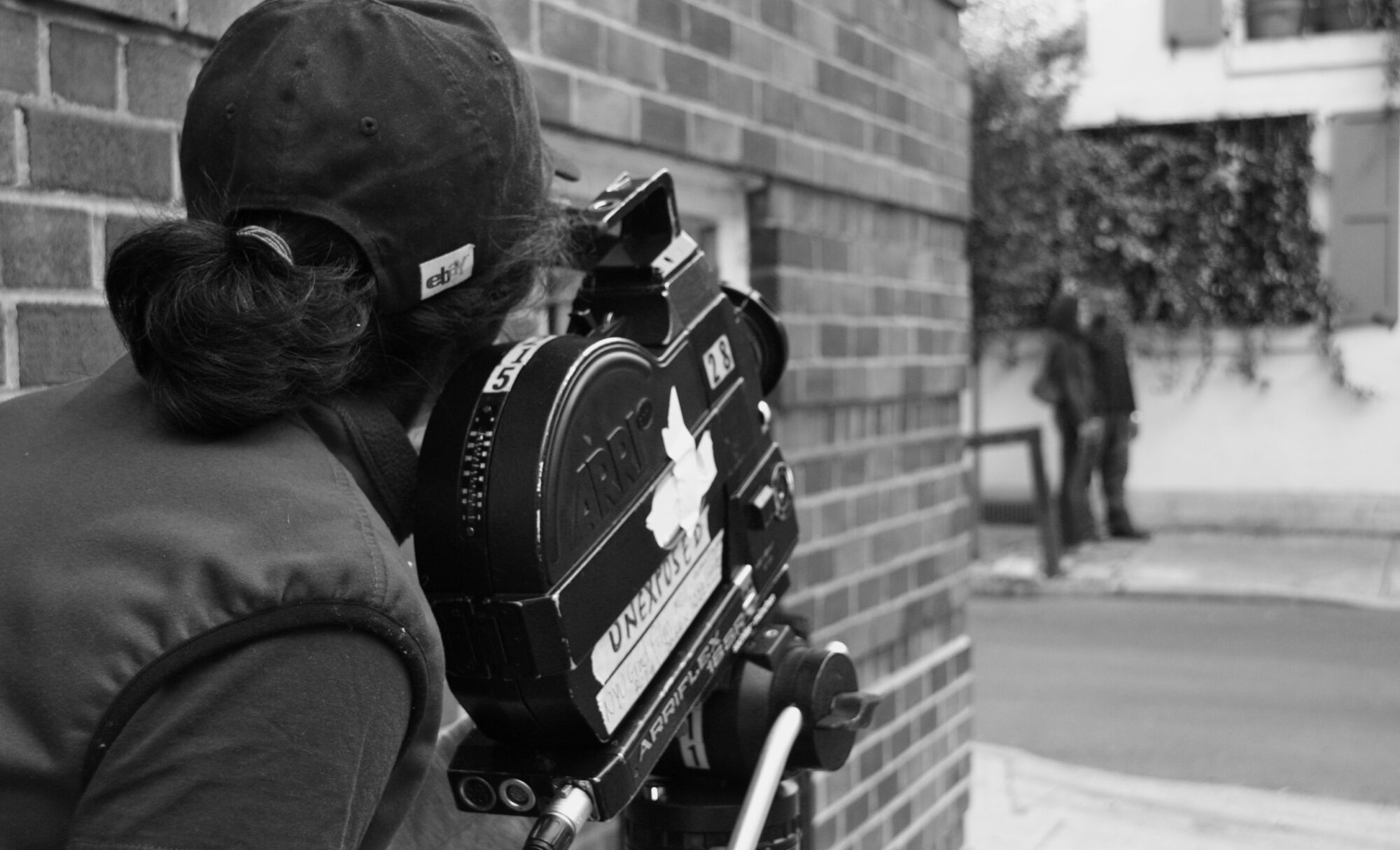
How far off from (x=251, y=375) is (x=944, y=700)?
2.93 meters

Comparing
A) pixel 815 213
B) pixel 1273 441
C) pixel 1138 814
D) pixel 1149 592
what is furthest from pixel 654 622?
pixel 1273 441

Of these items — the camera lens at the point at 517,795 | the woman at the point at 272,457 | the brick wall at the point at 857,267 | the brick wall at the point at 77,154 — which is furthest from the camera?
the brick wall at the point at 857,267

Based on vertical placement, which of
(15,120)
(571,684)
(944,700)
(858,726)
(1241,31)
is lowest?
(944,700)

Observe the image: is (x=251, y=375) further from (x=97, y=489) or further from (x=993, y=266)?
(x=993, y=266)

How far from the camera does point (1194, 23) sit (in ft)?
39.5

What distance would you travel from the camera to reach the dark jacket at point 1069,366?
1045cm

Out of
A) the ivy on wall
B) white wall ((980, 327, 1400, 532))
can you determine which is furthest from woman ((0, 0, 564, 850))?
the ivy on wall

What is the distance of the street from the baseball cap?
4954 mm

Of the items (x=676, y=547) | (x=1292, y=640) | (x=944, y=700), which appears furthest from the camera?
(x=1292, y=640)

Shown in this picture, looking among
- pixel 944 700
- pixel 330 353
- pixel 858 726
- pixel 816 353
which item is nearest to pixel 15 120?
pixel 330 353

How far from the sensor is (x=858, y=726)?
1.33 m

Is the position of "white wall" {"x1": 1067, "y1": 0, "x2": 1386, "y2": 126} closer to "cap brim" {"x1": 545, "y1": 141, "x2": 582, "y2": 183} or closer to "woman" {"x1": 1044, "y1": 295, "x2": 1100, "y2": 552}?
"woman" {"x1": 1044, "y1": 295, "x2": 1100, "y2": 552}

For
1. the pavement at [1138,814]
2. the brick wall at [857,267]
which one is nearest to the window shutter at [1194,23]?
the pavement at [1138,814]

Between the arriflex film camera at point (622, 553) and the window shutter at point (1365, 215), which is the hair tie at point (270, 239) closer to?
the arriflex film camera at point (622, 553)
